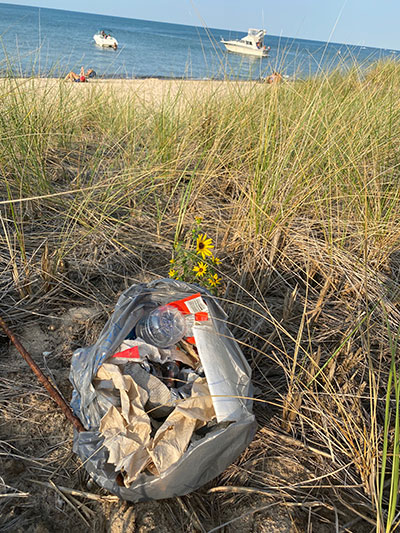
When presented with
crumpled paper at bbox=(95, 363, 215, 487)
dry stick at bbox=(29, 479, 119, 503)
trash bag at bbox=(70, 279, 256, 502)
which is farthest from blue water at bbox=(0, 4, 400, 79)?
dry stick at bbox=(29, 479, 119, 503)

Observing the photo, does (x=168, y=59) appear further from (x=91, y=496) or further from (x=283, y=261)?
(x=91, y=496)

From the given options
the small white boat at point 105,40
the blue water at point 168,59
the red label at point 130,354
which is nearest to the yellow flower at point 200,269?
the red label at point 130,354

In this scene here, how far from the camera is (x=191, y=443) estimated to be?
1046 mm

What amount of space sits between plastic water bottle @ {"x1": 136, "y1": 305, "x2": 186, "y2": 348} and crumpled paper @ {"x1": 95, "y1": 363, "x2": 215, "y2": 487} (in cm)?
22

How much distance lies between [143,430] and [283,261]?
106 cm

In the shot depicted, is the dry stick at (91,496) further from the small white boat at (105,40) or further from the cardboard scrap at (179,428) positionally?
the small white boat at (105,40)

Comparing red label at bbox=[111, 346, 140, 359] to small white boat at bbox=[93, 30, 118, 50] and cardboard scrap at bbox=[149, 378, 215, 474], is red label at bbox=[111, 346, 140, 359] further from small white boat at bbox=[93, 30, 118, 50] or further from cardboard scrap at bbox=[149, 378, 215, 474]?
small white boat at bbox=[93, 30, 118, 50]

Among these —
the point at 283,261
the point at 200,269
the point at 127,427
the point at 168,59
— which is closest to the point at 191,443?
the point at 127,427

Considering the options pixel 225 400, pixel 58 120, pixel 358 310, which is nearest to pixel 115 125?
pixel 58 120

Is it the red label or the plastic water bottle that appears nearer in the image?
the red label

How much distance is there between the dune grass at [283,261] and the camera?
1.14 metres

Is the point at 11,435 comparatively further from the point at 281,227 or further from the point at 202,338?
the point at 281,227

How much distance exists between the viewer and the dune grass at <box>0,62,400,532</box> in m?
1.14

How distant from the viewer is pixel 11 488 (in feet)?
3.34
